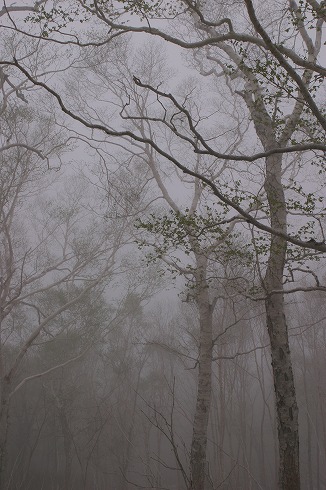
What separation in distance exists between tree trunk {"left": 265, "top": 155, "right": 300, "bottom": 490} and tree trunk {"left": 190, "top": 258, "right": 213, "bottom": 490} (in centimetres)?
135

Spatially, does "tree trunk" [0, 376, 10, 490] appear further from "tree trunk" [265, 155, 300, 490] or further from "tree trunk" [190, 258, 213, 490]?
"tree trunk" [265, 155, 300, 490]

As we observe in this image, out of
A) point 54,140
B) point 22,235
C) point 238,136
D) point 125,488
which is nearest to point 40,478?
point 125,488

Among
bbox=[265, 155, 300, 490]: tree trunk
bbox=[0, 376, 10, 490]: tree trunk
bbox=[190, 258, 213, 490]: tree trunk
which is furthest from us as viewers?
bbox=[0, 376, 10, 490]: tree trunk

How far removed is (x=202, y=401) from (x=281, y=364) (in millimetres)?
2857

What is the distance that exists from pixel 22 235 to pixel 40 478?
10918 mm

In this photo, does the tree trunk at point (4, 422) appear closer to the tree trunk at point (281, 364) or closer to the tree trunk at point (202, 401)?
the tree trunk at point (202, 401)

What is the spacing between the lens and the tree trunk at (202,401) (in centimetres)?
603

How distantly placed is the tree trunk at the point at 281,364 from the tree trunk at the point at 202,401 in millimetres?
1347

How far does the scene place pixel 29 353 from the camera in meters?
17.5

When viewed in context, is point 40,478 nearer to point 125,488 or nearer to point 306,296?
point 125,488

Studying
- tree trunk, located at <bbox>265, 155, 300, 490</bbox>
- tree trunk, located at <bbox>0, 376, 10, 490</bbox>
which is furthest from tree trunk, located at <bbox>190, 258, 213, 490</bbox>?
tree trunk, located at <bbox>0, 376, 10, 490</bbox>

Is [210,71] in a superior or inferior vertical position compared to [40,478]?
superior

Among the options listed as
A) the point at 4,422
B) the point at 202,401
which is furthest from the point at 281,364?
the point at 4,422

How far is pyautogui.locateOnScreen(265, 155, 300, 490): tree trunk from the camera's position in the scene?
382cm
